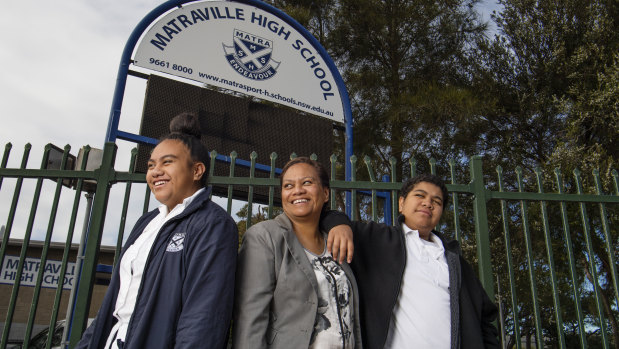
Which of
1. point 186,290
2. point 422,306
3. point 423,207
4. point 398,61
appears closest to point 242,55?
point 423,207

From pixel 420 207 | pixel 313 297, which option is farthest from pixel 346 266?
pixel 420 207

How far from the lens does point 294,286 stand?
1783mm

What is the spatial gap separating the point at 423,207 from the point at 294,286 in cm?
96

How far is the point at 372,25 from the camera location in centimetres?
1117

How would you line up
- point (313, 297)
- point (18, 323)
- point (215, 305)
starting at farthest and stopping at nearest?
point (18, 323) < point (313, 297) < point (215, 305)

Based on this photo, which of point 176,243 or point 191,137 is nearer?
point 176,243

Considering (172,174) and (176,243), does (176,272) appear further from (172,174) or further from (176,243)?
(172,174)

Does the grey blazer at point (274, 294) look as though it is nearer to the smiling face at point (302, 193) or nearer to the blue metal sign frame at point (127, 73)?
the smiling face at point (302, 193)

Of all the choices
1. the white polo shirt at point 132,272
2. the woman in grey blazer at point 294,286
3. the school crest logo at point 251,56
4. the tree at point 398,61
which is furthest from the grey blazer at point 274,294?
the tree at point 398,61

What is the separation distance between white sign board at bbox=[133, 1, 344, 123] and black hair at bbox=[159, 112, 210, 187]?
8.96 ft

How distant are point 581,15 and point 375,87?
17.1ft

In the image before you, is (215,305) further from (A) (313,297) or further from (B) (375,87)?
(B) (375,87)

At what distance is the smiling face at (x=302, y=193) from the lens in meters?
2.05

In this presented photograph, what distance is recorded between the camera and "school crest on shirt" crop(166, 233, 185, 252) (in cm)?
175
